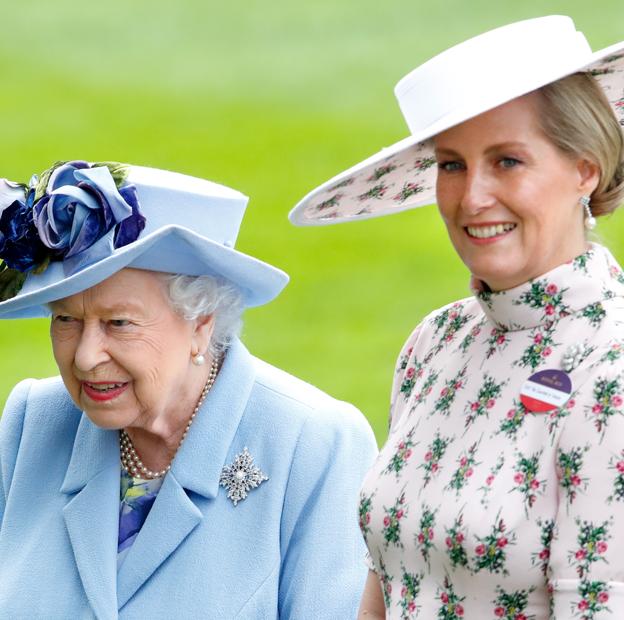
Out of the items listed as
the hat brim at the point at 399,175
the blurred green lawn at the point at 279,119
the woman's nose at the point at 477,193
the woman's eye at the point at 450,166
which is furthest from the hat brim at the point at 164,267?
the blurred green lawn at the point at 279,119

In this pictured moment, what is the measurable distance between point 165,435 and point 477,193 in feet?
4.84

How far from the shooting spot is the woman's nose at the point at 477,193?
115 inches

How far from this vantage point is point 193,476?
3994 millimetres

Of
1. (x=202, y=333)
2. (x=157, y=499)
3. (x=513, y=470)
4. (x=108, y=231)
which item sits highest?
(x=108, y=231)

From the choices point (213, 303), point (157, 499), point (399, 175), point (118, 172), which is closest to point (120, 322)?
point (213, 303)

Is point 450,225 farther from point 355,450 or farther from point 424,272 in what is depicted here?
point 424,272

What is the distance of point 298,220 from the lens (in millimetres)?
3445

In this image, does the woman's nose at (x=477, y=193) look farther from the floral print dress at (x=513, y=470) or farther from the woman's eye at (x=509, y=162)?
the floral print dress at (x=513, y=470)

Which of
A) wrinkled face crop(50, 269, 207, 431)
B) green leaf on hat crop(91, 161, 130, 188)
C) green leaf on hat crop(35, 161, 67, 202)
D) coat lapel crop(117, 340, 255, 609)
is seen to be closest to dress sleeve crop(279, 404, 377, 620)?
coat lapel crop(117, 340, 255, 609)

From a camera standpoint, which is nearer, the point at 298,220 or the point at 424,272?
the point at 298,220

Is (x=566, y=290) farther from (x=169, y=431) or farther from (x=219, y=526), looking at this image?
(x=169, y=431)

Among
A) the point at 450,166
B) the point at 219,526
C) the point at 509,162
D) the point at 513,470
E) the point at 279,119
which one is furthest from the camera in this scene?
the point at 279,119

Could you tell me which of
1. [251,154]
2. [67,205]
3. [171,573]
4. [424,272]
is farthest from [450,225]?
[251,154]

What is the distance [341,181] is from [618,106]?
585 mm
